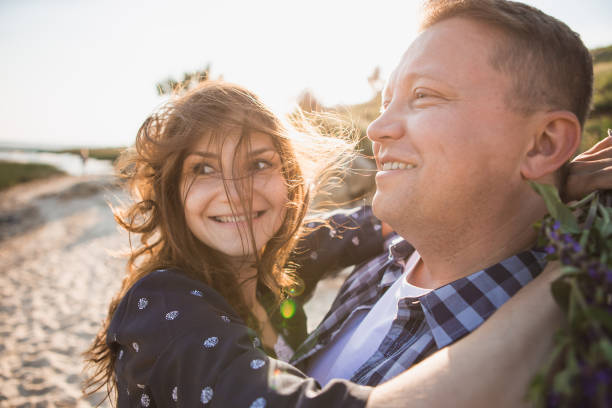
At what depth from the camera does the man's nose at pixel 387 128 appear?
1.71m

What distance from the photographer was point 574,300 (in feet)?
2.82

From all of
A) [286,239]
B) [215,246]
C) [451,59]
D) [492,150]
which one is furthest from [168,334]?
[451,59]

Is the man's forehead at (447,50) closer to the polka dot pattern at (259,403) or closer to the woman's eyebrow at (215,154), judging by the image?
the woman's eyebrow at (215,154)

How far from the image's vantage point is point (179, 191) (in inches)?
89.6

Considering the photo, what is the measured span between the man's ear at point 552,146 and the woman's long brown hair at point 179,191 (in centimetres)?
136

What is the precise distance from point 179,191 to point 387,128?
1.37 m

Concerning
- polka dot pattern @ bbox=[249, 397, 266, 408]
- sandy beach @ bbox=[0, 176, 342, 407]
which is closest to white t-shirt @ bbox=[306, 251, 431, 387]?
polka dot pattern @ bbox=[249, 397, 266, 408]

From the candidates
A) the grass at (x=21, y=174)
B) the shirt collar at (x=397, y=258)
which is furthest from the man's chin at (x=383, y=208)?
the grass at (x=21, y=174)

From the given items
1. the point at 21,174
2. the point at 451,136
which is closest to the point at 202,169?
the point at 451,136

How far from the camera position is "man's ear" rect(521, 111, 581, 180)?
1.55 meters

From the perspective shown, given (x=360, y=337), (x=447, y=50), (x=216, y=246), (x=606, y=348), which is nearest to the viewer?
(x=606, y=348)

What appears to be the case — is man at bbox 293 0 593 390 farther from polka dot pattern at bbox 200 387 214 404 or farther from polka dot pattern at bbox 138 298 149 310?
polka dot pattern at bbox 138 298 149 310

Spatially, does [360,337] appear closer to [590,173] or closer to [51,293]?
[590,173]

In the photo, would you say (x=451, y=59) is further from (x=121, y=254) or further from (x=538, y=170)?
(x=121, y=254)
